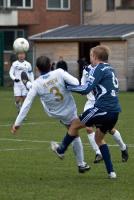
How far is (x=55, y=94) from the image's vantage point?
13523mm

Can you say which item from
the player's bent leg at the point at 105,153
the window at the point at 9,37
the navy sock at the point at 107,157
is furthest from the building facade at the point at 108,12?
the navy sock at the point at 107,157

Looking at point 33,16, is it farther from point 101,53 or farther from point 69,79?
point 101,53

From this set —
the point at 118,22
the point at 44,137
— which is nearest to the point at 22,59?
the point at 44,137

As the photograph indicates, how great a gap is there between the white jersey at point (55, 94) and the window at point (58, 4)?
5446 cm

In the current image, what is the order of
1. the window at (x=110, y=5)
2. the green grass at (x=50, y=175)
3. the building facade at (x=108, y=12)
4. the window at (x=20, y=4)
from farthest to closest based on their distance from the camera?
the window at (x=20, y=4), the window at (x=110, y=5), the building facade at (x=108, y=12), the green grass at (x=50, y=175)

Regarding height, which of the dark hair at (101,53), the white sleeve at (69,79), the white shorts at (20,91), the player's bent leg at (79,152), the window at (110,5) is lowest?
the white shorts at (20,91)

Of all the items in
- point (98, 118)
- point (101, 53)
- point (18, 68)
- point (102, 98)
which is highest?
point (101, 53)

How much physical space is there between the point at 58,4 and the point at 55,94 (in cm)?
5502

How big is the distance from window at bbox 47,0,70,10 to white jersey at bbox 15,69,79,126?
5446 centimetres

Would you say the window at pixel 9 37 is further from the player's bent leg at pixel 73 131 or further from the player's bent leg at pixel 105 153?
the player's bent leg at pixel 105 153

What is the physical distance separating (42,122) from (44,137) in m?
5.30

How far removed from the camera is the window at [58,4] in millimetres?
67812

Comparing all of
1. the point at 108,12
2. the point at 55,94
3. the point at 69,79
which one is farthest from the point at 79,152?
the point at 108,12

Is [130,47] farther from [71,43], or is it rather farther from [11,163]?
[11,163]
